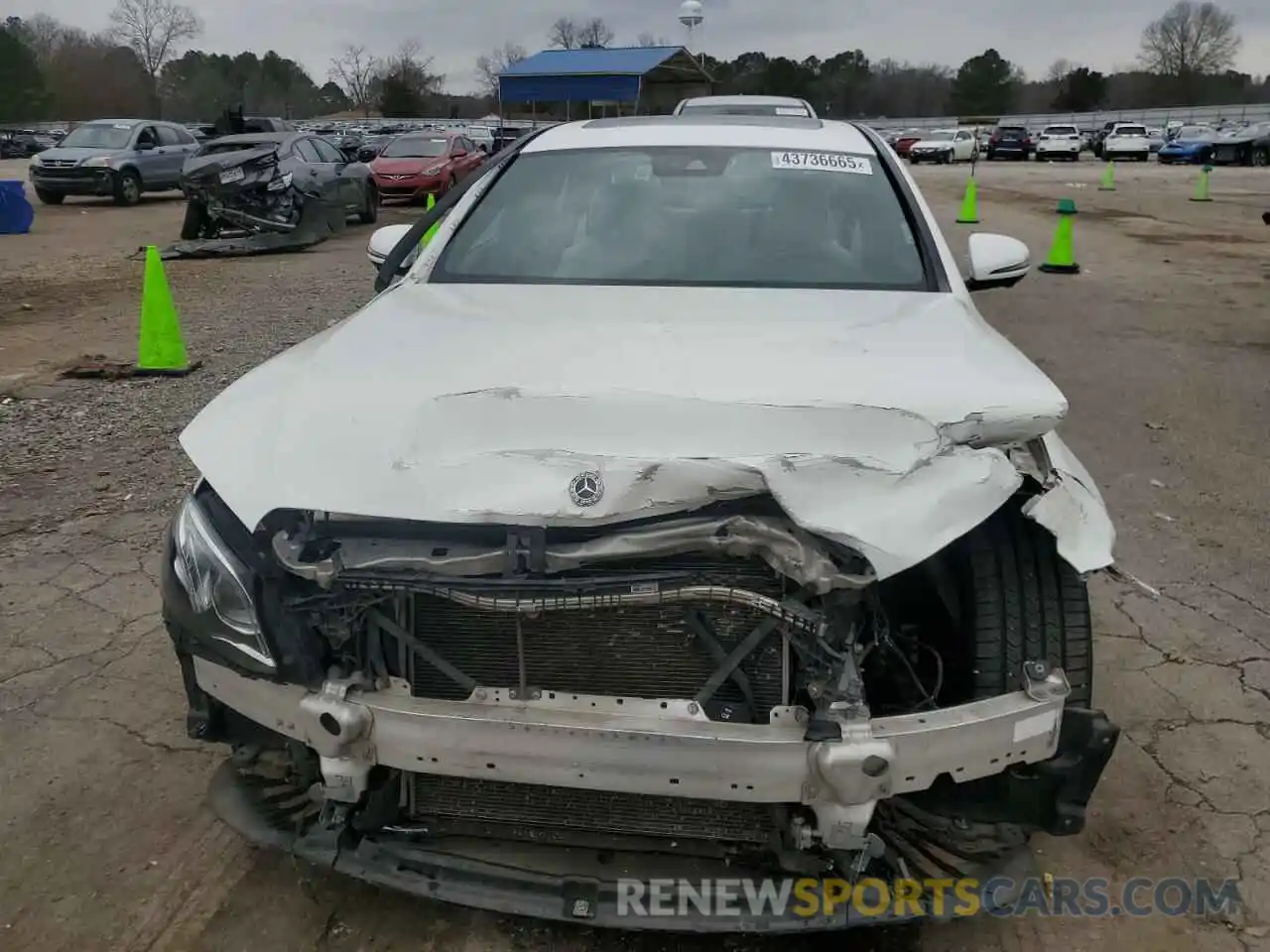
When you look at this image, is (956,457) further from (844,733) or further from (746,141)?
(746,141)

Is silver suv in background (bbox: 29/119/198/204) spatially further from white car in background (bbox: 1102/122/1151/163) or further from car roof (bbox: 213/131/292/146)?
white car in background (bbox: 1102/122/1151/163)

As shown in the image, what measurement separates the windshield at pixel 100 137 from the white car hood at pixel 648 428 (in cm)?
2020

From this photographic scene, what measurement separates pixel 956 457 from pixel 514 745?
104 cm

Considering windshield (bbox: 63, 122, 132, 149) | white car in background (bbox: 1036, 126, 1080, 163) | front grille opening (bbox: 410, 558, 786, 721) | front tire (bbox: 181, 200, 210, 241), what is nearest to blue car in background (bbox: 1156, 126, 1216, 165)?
white car in background (bbox: 1036, 126, 1080, 163)

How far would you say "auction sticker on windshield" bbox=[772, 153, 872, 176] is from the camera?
12.2 feet

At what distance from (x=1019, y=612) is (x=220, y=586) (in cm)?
169

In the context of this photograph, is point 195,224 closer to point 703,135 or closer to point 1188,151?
point 703,135

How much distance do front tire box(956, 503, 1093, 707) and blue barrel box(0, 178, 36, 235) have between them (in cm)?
1735

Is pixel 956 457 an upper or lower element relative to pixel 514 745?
upper

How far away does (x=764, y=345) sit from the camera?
2.53 m

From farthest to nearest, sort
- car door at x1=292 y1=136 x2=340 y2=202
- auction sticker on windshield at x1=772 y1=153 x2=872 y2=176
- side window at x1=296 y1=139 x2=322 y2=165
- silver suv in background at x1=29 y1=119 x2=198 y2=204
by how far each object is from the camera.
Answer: silver suv in background at x1=29 y1=119 x2=198 y2=204 → side window at x1=296 y1=139 x2=322 y2=165 → car door at x1=292 y1=136 x2=340 y2=202 → auction sticker on windshield at x1=772 y1=153 x2=872 y2=176

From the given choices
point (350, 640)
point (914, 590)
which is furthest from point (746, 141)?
point (350, 640)

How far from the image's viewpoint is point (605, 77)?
23.3 meters

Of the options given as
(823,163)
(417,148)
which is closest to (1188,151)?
(417,148)
